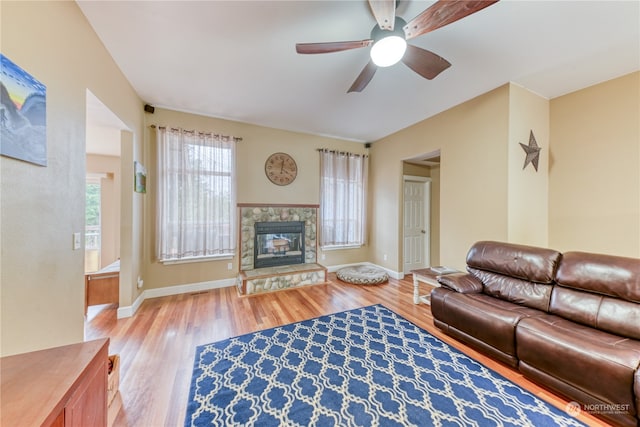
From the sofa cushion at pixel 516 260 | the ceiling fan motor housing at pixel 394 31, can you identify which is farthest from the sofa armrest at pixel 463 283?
the ceiling fan motor housing at pixel 394 31

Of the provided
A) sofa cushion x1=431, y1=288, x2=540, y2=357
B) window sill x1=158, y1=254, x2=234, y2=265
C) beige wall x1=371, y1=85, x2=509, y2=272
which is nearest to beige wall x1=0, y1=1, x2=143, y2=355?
window sill x1=158, y1=254, x2=234, y2=265

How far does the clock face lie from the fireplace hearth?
81 cm

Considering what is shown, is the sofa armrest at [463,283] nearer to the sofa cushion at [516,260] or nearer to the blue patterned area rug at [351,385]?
the sofa cushion at [516,260]

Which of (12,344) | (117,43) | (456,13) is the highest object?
(117,43)

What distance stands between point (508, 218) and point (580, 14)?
1.88 m

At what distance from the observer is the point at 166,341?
2.23m

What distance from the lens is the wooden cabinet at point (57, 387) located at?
2.09ft

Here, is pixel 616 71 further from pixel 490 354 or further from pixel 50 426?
pixel 50 426

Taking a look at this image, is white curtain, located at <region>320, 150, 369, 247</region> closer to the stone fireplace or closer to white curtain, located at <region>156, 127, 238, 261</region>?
the stone fireplace

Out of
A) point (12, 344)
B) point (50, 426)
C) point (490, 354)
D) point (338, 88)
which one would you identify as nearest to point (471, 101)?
point (338, 88)

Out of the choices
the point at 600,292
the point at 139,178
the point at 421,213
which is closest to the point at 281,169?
the point at 139,178

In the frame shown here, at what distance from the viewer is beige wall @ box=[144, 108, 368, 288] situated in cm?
327

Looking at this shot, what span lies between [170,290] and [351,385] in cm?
307

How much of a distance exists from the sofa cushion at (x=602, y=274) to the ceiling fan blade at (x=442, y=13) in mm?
2154
